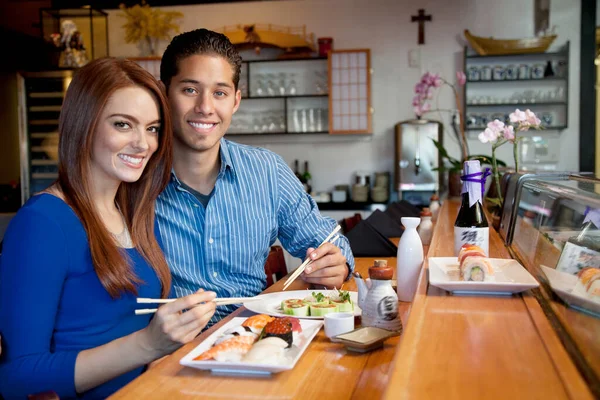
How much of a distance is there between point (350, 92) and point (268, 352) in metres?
5.89

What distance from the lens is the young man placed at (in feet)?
7.22

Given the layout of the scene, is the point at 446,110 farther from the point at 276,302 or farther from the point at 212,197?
the point at 276,302

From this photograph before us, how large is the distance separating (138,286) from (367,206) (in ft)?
17.6

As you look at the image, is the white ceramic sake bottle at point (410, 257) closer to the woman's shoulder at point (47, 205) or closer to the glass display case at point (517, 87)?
the woman's shoulder at point (47, 205)

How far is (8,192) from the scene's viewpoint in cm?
815

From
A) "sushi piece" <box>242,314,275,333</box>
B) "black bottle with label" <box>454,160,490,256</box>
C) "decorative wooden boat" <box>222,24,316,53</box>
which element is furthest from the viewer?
"decorative wooden boat" <box>222,24,316,53</box>

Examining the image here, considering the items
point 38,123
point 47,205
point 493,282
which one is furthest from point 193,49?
point 38,123

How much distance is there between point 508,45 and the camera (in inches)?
265

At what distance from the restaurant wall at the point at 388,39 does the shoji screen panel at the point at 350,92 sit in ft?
1.11

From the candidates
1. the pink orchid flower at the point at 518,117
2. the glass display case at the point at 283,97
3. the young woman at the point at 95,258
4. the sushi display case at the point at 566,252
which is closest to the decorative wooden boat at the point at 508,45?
the glass display case at the point at 283,97

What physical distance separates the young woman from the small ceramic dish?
329 mm

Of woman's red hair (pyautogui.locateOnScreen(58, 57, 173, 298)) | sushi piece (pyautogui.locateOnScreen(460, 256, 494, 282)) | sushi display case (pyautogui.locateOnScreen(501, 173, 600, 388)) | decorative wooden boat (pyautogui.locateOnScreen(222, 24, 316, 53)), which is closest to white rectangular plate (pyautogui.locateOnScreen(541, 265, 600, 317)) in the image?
sushi display case (pyautogui.locateOnScreen(501, 173, 600, 388))

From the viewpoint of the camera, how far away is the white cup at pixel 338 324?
1.53 metres

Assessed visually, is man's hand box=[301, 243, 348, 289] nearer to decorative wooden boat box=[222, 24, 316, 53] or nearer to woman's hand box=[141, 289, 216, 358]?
woman's hand box=[141, 289, 216, 358]
